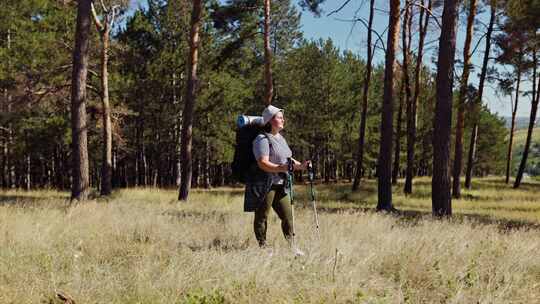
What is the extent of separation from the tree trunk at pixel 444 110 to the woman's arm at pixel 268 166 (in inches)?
236

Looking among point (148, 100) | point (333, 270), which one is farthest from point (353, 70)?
point (333, 270)

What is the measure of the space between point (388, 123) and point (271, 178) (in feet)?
25.3

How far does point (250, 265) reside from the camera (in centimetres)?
414

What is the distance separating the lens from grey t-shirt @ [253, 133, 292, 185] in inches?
187

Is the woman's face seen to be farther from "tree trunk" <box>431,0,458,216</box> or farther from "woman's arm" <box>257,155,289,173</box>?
"tree trunk" <box>431,0,458,216</box>

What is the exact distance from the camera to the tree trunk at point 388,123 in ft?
38.5

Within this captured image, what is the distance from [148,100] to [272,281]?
2610 centimetres

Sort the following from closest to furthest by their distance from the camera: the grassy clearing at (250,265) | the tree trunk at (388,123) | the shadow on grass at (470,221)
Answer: the grassy clearing at (250,265) → the shadow on grass at (470,221) → the tree trunk at (388,123)

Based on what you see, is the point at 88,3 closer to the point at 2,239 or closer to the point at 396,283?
the point at 2,239

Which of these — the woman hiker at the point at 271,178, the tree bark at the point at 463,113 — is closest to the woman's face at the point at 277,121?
the woman hiker at the point at 271,178

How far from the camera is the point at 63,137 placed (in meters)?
23.7

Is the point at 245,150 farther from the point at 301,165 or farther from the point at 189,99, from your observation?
the point at 189,99

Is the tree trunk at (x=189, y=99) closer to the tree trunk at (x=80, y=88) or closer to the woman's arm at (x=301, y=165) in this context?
the tree trunk at (x=80, y=88)

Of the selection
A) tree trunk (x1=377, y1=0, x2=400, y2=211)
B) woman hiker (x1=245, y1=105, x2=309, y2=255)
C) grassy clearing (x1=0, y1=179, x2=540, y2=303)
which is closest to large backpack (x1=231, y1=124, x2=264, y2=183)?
woman hiker (x1=245, y1=105, x2=309, y2=255)
